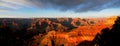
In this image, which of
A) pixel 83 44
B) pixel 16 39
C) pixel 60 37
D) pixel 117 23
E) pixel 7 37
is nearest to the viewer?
pixel 117 23

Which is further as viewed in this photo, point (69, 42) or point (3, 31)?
point (69, 42)

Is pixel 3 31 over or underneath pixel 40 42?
over

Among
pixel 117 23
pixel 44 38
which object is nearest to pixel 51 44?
pixel 44 38

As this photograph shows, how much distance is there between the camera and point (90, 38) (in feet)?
276

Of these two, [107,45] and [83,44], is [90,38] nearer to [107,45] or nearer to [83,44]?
[83,44]

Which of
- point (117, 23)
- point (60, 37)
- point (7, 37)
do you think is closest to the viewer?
point (117, 23)

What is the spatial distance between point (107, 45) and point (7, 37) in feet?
60.7

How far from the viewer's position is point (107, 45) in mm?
32781

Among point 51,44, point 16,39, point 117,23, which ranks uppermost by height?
point 117,23

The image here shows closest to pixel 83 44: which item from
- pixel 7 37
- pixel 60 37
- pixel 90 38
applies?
pixel 90 38

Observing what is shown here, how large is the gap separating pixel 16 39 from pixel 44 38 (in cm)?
4277

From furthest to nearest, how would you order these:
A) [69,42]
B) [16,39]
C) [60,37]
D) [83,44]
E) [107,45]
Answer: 1. [60,37]
2. [69,42]
3. [83,44]
4. [16,39]
5. [107,45]

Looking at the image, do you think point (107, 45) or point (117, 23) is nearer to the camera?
point (107, 45)

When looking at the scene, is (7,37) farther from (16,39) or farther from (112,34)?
(112,34)
